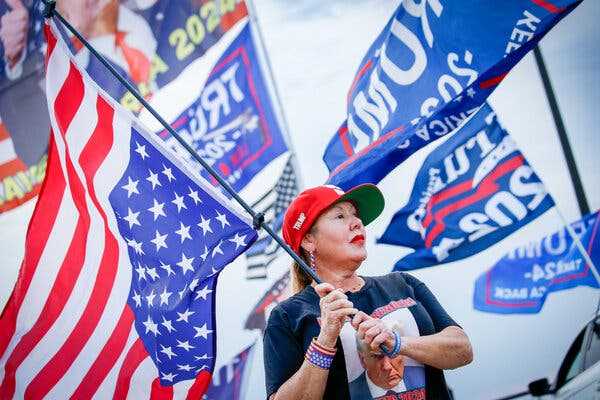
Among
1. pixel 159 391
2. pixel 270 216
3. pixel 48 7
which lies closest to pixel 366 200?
pixel 159 391

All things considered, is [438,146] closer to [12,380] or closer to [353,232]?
[353,232]

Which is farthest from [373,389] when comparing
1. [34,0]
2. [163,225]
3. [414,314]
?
[34,0]

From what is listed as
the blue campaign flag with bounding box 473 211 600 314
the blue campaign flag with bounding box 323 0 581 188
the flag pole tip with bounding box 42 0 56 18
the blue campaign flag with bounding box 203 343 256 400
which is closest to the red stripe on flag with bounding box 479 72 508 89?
the blue campaign flag with bounding box 323 0 581 188

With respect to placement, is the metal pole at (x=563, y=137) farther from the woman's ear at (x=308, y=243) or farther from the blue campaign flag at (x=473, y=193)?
the woman's ear at (x=308, y=243)

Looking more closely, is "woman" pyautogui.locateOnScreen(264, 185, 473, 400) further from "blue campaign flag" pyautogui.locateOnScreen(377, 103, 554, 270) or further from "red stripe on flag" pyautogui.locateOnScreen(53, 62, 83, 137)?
"blue campaign flag" pyautogui.locateOnScreen(377, 103, 554, 270)

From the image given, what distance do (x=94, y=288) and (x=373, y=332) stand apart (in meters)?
1.70

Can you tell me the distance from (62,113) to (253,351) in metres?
5.94

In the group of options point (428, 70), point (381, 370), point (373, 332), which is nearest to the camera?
point (373, 332)

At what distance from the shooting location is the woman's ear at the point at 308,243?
2.69 m

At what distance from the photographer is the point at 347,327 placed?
240cm

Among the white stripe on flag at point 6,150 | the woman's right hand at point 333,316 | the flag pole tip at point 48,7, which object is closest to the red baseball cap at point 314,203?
the woman's right hand at point 333,316

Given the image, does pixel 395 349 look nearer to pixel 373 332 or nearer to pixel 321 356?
pixel 373 332

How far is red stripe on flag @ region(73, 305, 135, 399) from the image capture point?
3217 millimetres

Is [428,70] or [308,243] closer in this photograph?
[308,243]
